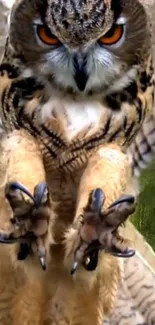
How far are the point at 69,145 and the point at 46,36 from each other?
1.51 feet

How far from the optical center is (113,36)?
5270 millimetres

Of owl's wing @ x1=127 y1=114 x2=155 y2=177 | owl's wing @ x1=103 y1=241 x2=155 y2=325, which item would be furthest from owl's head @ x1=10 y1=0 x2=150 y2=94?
owl's wing @ x1=103 y1=241 x2=155 y2=325

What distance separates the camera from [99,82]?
5355mm

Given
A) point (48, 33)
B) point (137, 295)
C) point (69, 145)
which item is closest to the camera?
point (48, 33)

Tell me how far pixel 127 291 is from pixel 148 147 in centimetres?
83

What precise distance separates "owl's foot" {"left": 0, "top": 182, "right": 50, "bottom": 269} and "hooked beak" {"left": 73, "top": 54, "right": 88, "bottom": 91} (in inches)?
15.8

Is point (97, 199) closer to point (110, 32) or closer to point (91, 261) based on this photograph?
→ point (91, 261)

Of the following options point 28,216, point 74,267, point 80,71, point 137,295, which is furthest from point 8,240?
point 137,295

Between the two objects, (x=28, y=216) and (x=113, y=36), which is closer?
(x=28, y=216)

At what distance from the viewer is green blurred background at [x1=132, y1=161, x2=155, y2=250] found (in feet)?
27.0

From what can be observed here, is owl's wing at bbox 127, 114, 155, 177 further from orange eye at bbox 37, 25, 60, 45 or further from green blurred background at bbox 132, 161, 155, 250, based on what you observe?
green blurred background at bbox 132, 161, 155, 250

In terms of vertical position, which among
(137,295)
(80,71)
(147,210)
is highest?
(80,71)

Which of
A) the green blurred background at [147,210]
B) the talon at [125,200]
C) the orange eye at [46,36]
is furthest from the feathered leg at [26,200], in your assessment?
the green blurred background at [147,210]

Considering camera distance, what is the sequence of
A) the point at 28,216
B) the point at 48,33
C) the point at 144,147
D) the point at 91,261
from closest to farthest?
the point at 28,216, the point at 48,33, the point at 91,261, the point at 144,147
